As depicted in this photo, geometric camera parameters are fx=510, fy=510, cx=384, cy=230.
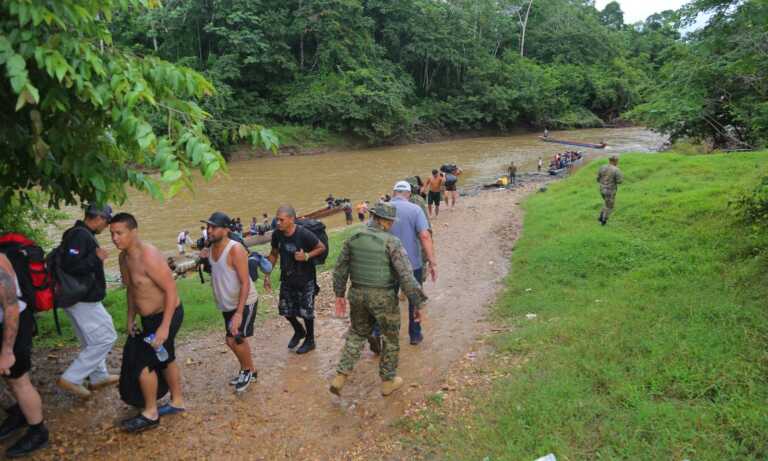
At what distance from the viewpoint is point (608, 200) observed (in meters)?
10.9

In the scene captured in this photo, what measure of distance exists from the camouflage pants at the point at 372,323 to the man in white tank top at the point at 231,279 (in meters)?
0.93

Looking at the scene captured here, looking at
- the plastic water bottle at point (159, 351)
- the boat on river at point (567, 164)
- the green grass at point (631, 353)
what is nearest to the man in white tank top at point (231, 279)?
the plastic water bottle at point (159, 351)

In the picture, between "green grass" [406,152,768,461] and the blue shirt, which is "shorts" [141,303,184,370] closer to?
"green grass" [406,152,768,461]

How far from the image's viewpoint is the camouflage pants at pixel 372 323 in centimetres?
445

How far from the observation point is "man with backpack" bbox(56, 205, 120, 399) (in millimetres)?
4125

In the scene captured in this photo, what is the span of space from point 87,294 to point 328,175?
27.3m

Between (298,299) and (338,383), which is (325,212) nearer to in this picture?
(298,299)

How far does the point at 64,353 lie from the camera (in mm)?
5906

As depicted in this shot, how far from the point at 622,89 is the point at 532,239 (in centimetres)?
5521

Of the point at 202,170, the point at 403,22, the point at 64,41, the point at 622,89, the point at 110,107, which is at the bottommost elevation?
the point at 202,170

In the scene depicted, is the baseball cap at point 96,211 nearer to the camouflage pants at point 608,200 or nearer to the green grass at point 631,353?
the green grass at point 631,353

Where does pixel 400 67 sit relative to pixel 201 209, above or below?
above

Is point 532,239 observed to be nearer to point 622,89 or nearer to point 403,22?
point 403,22

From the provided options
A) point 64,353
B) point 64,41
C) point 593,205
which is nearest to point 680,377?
point 64,41
